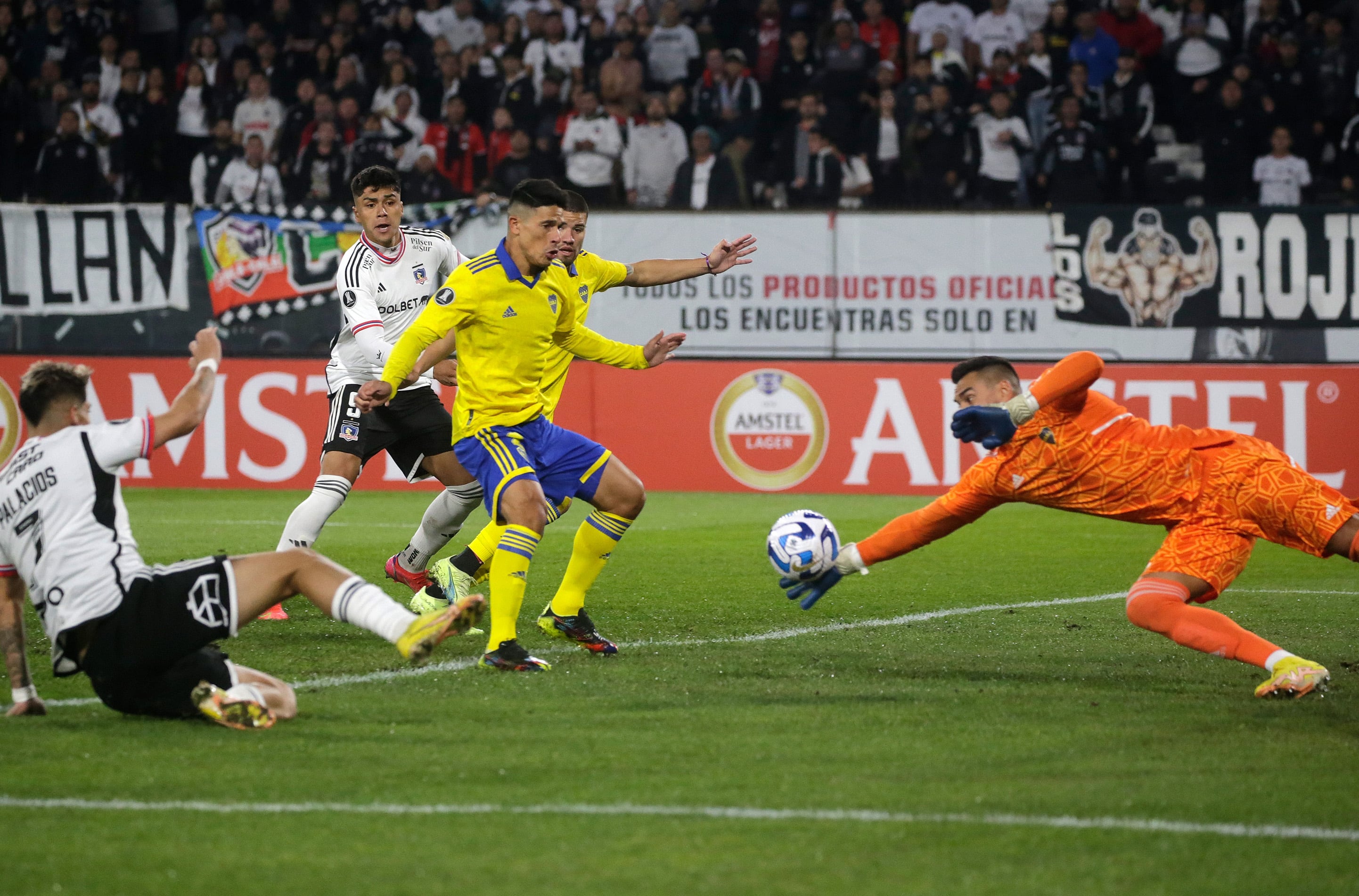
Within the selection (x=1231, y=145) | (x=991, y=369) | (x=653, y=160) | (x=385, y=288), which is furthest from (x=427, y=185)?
(x=991, y=369)

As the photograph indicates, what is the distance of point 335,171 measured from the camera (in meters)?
17.6

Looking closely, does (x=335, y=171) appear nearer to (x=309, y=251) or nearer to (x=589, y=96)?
(x=309, y=251)

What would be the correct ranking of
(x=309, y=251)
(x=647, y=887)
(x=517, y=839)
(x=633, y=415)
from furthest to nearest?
(x=309, y=251) → (x=633, y=415) → (x=517, y=839) → (x=647, y=887)

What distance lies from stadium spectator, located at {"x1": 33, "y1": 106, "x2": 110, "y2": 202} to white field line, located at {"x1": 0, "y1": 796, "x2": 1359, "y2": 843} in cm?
1448

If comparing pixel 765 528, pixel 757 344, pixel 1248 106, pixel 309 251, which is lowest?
pixel 765 528

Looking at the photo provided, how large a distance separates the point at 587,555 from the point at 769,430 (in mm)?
7937

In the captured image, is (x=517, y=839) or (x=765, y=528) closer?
(x=517, y=839)

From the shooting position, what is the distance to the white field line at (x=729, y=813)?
4.34m

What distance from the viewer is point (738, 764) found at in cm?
513

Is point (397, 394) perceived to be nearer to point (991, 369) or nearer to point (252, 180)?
point (991, 369)

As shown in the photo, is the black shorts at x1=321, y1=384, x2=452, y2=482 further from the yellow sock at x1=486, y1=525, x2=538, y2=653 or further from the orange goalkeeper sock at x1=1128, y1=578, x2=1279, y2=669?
the orange goalkeeper sock at x1=1128, y1=578, x2=1279, y2=669

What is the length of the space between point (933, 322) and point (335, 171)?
6760 millimetres

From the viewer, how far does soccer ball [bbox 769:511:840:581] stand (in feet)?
22.1

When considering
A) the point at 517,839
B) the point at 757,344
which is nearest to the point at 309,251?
the point at 757,344
